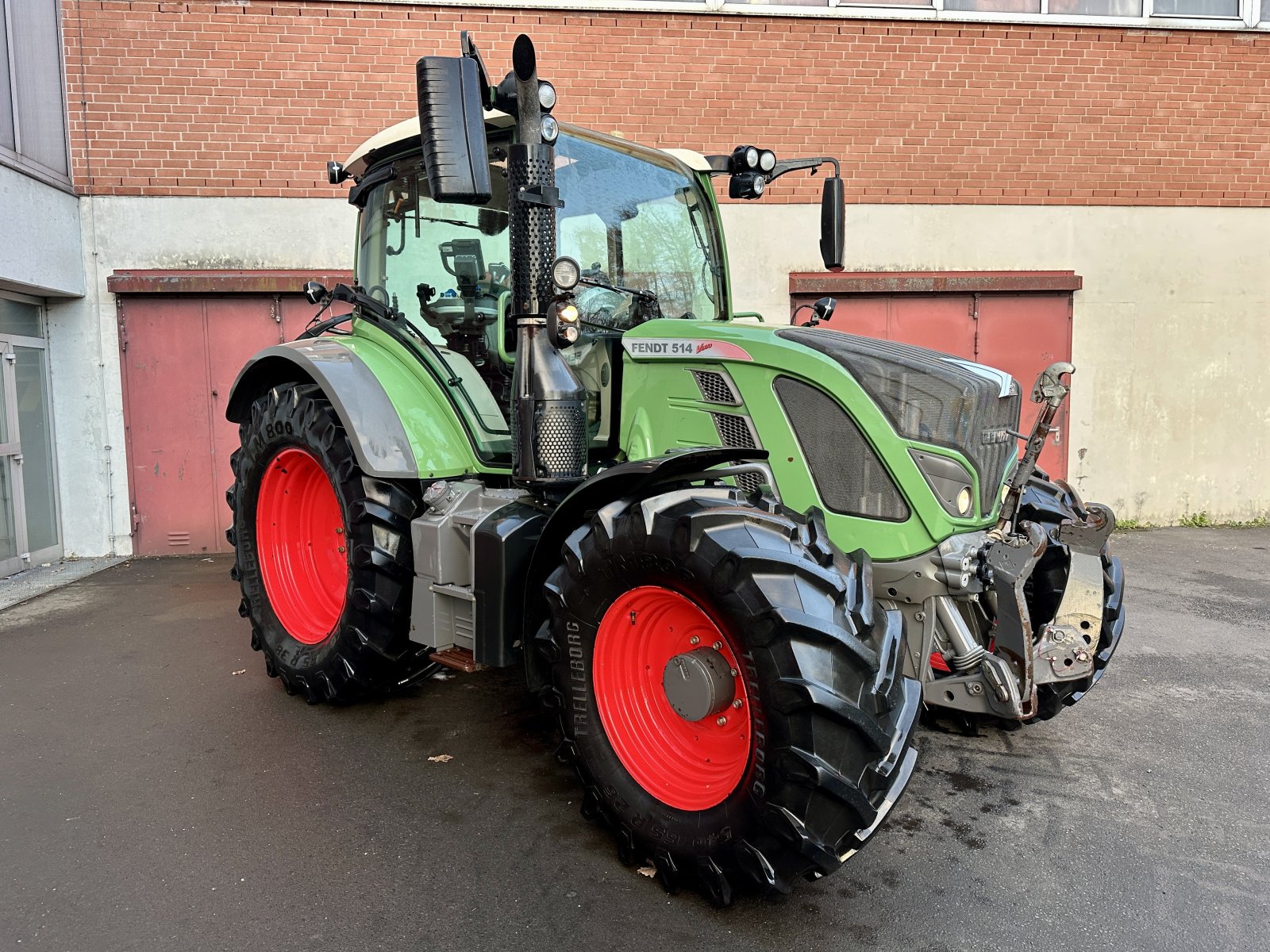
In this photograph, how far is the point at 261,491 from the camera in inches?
166

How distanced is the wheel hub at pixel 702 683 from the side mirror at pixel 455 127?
4.63 feet

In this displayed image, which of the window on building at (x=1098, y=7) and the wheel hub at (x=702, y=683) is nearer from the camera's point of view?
the wheel hub at (x=702, y=683)

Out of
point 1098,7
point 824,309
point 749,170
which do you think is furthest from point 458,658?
point 1098,7

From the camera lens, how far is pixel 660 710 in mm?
2668

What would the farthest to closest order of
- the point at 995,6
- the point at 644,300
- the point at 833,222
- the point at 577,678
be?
the point at 995,6
the point at 833,222
the point at 644,300
the point at 577,678

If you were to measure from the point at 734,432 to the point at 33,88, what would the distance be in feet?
23.1

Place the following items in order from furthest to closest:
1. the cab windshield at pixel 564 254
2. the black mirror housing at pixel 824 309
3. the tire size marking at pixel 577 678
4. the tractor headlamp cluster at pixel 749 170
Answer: the black mirror housing at pixel 824 309
the tractor headlamp cluster at pixel 749 170
the cab windshield at pixel 564 254
the tire size marking at pixel 577 678

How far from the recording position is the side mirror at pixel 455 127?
2420 millimetres

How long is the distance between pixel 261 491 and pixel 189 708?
3.37 ft

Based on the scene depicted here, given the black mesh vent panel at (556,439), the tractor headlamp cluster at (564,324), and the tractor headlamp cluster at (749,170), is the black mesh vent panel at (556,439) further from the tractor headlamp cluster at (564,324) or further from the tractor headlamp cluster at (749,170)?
the tractor headlamp cluster at (749,170)

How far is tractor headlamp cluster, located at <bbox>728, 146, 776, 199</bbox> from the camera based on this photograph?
12.6 ft

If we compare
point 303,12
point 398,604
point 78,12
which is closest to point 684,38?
point 303,12

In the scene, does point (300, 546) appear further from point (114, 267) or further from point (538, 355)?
point (114, 267)

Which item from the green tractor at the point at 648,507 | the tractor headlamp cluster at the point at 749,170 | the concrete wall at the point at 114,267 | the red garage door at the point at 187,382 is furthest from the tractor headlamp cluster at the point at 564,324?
the concrete wall at the point at 114,267
